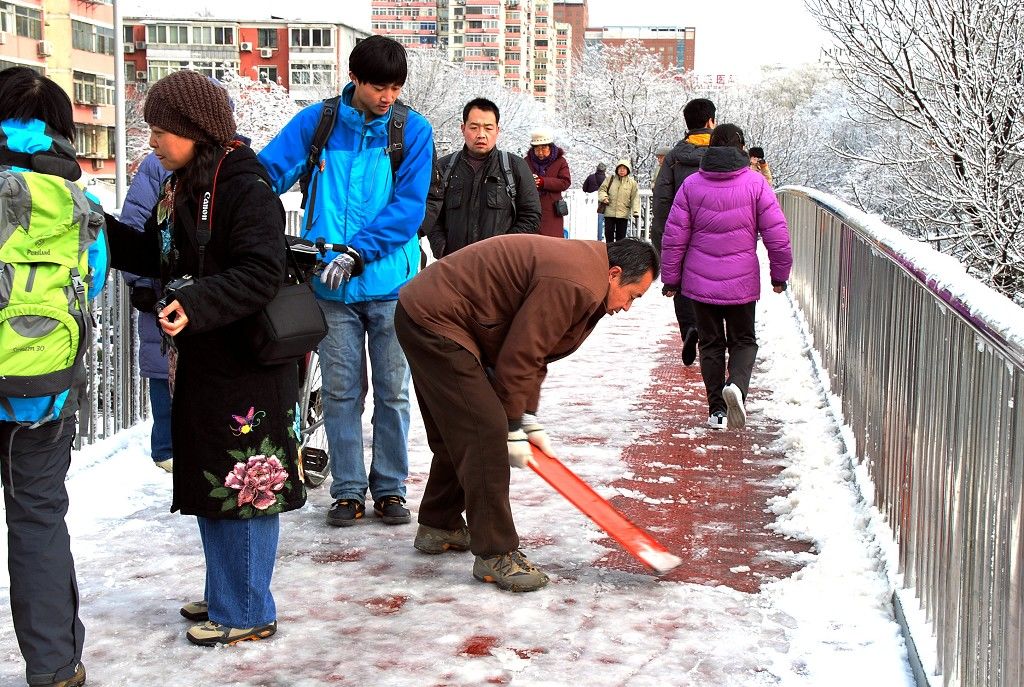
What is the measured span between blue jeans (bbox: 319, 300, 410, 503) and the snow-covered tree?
10638 mm

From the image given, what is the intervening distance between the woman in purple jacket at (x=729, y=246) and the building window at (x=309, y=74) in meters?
113

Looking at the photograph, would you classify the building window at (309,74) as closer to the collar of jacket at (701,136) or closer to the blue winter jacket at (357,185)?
the collar of jacket at (701,136)

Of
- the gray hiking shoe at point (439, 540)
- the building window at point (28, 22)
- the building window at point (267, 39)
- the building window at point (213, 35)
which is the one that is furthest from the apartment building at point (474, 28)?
the gray hiking shoe at point (439, 540)

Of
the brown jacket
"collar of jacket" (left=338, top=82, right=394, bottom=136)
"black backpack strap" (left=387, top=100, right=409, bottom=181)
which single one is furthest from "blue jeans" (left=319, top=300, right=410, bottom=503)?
the brown jacket

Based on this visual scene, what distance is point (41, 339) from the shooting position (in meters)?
3.63

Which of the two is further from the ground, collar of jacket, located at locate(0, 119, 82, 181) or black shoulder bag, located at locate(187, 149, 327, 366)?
collar of jacket, located at locate(0, 119, 82, 181)

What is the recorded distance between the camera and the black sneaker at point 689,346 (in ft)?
33.8

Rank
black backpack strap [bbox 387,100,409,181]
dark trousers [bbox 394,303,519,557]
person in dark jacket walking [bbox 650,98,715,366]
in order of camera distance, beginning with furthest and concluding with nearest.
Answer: person in dark jacket walking [bbox 650,98,715,366] < black backpack strap [bbox 387,100,409,181] < dark trousers [bbox 394,303,519,557]

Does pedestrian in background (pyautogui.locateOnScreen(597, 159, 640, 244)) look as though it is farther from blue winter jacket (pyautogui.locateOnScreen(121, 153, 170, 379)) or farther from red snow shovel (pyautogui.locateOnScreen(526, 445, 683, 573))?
red snow shovel (pyautogui.locateOnScreen(526, 445, 683, 573))

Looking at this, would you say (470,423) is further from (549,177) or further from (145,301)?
(549,177)

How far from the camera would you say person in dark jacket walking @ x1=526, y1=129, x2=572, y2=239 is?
12672mm

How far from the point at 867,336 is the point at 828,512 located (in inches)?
40.5

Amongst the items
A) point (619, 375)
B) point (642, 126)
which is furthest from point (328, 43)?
point (619, 375)

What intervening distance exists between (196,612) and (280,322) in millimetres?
1153
